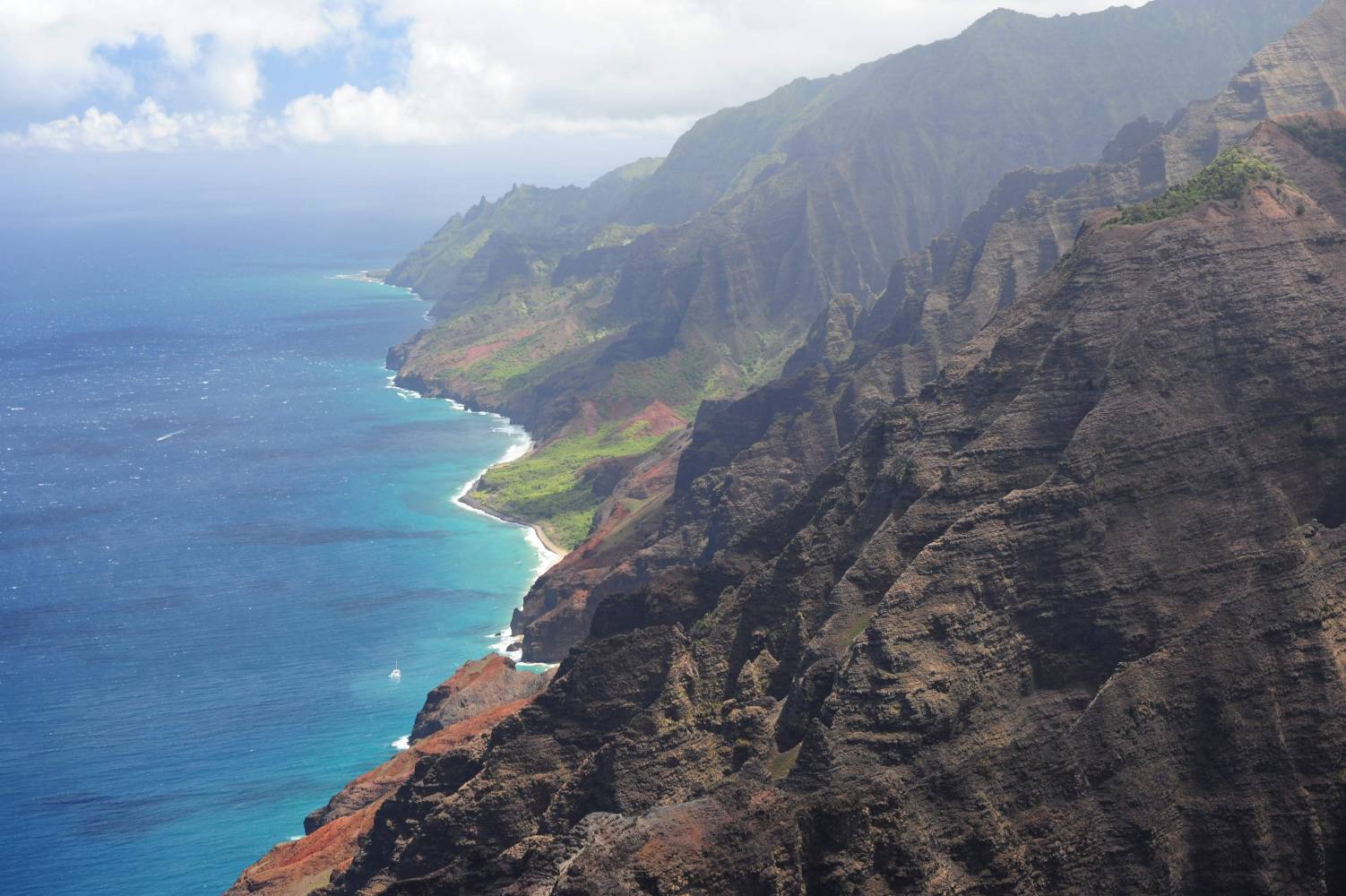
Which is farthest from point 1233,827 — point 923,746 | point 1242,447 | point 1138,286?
point 1138,286

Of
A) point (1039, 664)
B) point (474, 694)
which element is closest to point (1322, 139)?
point (1039, 664)

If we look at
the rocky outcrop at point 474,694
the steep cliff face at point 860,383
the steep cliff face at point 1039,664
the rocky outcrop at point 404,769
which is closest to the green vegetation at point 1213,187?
the steep cliff face at point 1039,664

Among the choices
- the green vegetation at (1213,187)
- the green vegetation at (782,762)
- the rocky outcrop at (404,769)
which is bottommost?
the rocky outcrop at (404,769)

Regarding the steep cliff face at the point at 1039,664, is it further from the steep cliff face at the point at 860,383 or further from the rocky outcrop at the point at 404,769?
the steep cliff face at the point at 860,383

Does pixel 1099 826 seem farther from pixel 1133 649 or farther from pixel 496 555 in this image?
pixel 496 555

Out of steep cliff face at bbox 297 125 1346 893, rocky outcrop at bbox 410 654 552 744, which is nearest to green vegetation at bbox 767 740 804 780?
steep cliff face at bbox 297 125 1346 893

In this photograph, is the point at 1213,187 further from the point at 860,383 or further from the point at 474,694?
the point at 474,694

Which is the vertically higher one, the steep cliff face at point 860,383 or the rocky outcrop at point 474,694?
the steep cliff face at point 860,383

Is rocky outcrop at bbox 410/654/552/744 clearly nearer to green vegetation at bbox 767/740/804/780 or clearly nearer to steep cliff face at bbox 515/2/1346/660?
steep cliff face at bbox 515/2/1346/660
